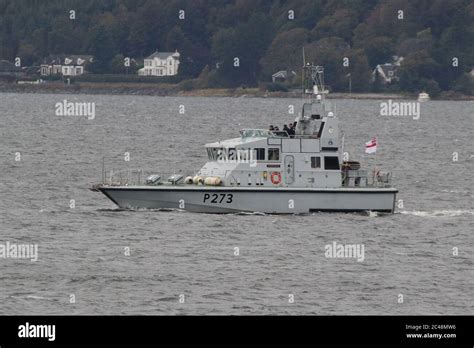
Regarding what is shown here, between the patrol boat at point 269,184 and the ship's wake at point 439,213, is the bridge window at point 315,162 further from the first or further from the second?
the ship's wake at point 439,213

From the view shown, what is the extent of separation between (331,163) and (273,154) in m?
2.42

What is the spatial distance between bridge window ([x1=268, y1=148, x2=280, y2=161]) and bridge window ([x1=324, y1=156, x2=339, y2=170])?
199cm

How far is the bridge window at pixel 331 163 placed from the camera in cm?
6266

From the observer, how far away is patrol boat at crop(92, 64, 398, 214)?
2440 inches

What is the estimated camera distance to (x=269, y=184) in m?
62.5

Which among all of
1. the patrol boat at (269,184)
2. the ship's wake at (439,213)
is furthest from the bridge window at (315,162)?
the ship's wake at (439,213)

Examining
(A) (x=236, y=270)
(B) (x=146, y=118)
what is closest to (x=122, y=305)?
(A) (x=236, y=270)

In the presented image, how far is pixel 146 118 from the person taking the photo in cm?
18212

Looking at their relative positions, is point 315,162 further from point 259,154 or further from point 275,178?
point 259,154

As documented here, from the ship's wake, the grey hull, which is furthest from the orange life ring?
the ship's wake

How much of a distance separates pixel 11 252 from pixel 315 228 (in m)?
12.7

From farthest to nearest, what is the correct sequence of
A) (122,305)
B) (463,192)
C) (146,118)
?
(146,118)
(463,192)
(122,305)

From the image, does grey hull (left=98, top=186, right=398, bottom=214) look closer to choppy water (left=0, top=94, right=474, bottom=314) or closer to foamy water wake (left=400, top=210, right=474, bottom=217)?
choppy water (left=0, top=94, right=474, bottom=314)
